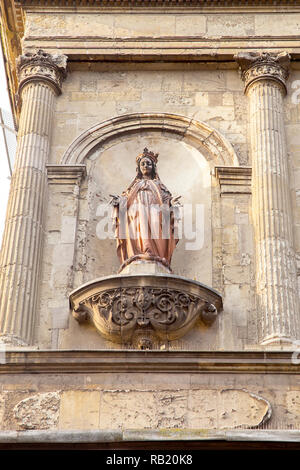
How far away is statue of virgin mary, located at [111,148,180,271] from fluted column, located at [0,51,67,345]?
1131 mm

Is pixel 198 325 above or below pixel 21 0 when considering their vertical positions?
below

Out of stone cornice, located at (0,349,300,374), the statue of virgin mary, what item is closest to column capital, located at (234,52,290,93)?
the statue of virgin mary

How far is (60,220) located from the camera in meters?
16.0

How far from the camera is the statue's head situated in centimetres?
1614

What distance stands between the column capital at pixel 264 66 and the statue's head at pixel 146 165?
6.47ft

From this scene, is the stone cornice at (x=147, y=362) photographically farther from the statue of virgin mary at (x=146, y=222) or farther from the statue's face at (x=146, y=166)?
the statue's face at (x=146, y=166)

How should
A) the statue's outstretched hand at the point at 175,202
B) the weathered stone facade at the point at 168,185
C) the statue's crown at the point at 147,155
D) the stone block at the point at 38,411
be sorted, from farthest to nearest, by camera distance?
1. the statue's crown at the point at 147,155
2. the statue's outstretched hand at the point at 175,202
3. the weathered stone facade at the point at 168,185
4. the stone block at the point at 38,411

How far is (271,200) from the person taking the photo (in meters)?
15.7

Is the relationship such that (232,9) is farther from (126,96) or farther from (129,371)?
(129,371)

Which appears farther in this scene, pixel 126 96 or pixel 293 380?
pixel 126 96

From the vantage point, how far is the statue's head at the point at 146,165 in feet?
53.0

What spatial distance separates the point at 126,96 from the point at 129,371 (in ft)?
17.3

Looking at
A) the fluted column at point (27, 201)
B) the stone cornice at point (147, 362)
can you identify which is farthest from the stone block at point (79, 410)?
the fluted column at point (27, 201)
